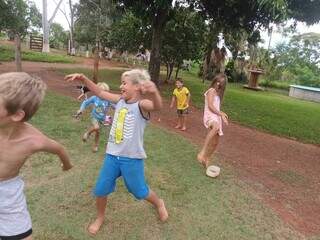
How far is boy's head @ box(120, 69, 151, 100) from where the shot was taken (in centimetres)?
399

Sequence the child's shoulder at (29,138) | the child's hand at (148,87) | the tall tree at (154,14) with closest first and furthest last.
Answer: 1. the child's shoulder at (29,138)
2. the child's hand at (148,87)
3. the tall tree at (154,14)

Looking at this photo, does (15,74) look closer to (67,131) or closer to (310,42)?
(67,131)

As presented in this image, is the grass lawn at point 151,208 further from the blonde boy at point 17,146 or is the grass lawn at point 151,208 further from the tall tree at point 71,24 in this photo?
the tall tree at point 71,24

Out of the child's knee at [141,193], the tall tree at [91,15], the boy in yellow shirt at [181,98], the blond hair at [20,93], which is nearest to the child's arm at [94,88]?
the child's knee at [141,193]

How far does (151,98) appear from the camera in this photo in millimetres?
3828

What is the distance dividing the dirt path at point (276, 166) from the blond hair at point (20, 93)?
385cm

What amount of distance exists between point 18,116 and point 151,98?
1473 millimetres

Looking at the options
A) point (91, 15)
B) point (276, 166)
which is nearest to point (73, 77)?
point (276, 166)

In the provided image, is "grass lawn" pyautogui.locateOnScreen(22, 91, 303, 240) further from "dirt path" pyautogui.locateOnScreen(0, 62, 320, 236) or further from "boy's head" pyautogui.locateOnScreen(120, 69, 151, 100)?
"boy's head" pyautogui.locateOnScreen(120, 69, 151, 100)

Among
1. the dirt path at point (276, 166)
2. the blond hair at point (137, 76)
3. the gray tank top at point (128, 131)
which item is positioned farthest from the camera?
the dirt path at point (276, 166)

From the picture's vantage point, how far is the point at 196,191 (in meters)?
5.93

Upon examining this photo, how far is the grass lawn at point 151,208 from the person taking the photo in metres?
4.67

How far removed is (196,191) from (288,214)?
120 cm

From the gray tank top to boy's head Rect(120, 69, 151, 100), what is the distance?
0.38ft
